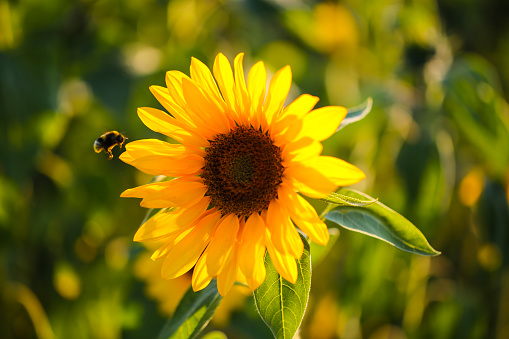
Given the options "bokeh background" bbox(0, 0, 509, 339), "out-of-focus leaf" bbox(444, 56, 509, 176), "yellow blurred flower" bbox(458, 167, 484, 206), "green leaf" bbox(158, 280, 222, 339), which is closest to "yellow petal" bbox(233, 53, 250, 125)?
"green leaf" bbox(158, 280, 222, 339)

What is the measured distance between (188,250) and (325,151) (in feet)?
2.97

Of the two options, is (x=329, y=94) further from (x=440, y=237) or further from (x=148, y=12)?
(x=148, y=12)

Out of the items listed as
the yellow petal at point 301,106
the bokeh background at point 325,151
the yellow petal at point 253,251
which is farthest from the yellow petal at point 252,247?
the bokeh background at point 325,151

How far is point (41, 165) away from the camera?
198 cm

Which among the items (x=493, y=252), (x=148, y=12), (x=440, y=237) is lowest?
(x=440, y=237)

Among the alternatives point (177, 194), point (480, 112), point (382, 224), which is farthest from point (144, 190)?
point (480, 112)

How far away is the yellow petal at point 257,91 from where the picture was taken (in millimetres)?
817

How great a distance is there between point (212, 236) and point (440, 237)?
4.55 ft

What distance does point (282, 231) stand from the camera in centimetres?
81

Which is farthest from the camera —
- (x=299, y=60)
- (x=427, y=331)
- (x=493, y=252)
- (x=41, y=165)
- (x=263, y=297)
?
(x=299, y=60)

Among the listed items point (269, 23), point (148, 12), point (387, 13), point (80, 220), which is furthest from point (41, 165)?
point (387, 13)

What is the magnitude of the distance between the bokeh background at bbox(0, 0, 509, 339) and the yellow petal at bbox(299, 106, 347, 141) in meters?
0.70

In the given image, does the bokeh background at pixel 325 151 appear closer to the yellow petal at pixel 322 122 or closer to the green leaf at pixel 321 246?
the green leaf at pixel 321 246

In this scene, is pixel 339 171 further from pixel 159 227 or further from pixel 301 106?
pixel 159 227
